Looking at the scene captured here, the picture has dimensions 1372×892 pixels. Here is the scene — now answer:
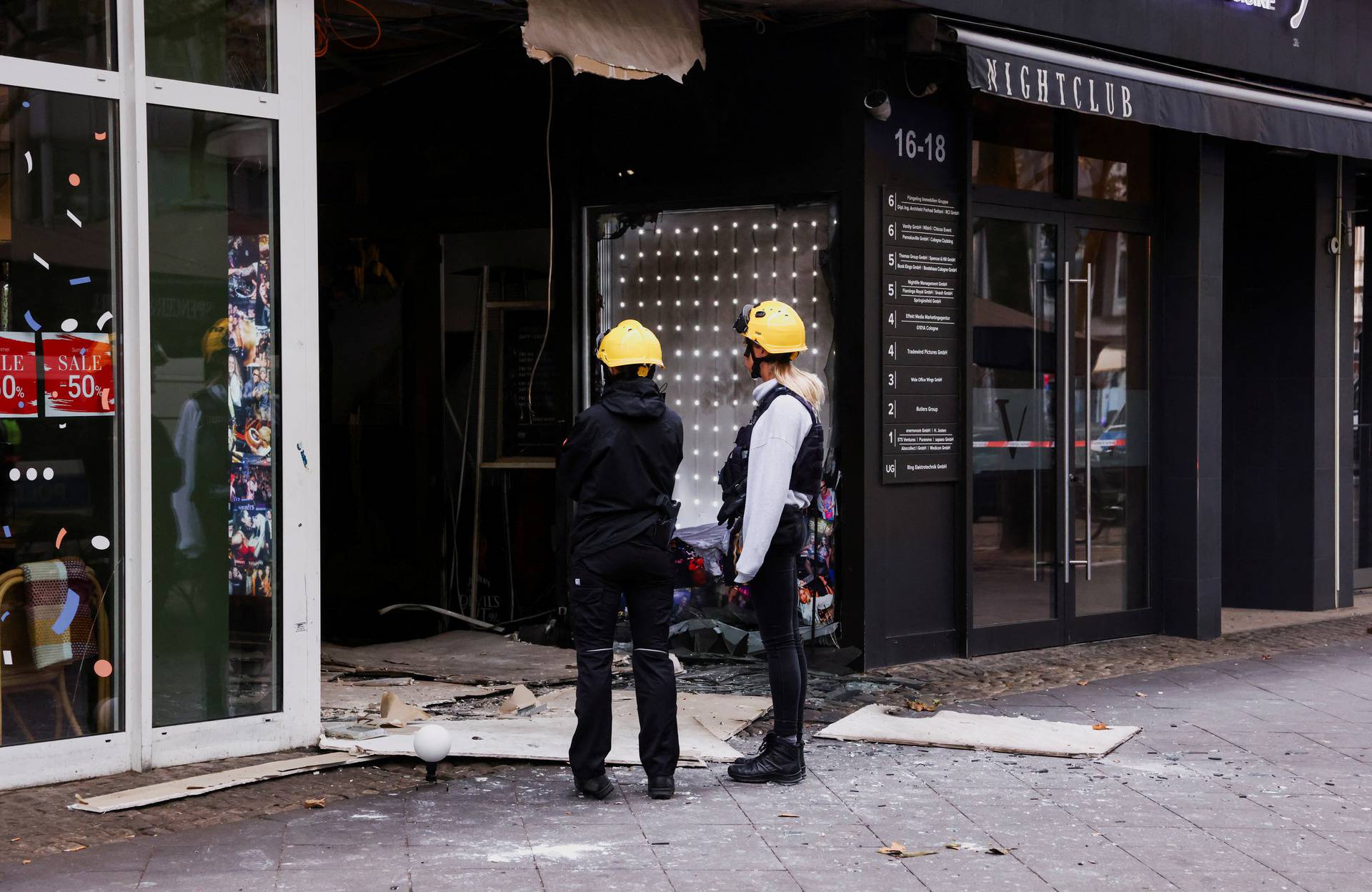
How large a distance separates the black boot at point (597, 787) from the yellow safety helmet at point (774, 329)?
1.89m

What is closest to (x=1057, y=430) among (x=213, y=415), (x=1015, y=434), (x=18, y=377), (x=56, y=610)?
(x=1015, y=434)

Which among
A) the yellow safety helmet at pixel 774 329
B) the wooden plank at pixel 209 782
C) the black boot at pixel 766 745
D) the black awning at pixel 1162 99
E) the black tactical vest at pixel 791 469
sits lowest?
the wooden plank at pixel 209 782

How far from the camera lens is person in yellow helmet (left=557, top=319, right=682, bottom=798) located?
19.7 ft

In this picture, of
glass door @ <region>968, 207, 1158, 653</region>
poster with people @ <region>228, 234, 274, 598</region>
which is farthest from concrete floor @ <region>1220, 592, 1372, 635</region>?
poster with people @ <region>228, 234, 274, 598</region>

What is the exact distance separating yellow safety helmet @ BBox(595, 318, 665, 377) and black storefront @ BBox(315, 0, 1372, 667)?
293cm

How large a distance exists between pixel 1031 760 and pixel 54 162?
4.87m

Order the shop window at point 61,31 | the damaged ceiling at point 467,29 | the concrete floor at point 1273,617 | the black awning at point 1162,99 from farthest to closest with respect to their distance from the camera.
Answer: the concrete floor at point 1273,617 → the black awning at point 1162,99 → the damaged ceiling at point 467,29 → the shop window at point 61,31

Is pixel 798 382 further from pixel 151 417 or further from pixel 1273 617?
pixel 1273 617

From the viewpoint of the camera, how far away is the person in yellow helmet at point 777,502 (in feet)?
20.4

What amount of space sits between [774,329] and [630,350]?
0.66m

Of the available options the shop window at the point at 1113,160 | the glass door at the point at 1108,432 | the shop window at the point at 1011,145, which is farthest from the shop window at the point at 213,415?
the shop window at the point at 1113,160

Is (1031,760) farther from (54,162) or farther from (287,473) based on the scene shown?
(54,162)

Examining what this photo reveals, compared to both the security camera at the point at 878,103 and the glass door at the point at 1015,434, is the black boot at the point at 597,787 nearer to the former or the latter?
the glass door at the point at 1015,434

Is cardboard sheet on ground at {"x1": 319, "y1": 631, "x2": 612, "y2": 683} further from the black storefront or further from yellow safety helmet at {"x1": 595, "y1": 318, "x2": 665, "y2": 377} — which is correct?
yellow safety helmet at {"x1": 595, "y1": 318, "x2": 665, "y2": 377}
